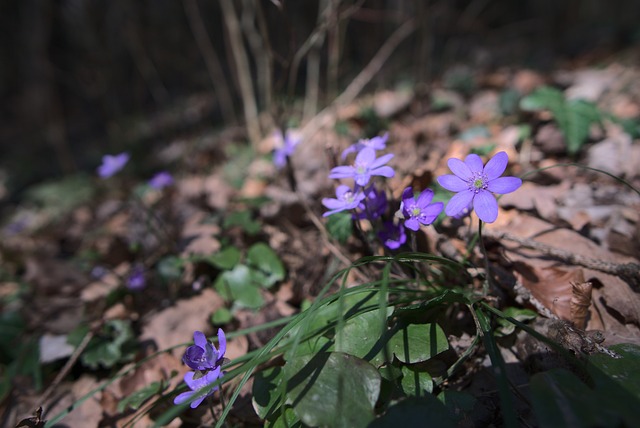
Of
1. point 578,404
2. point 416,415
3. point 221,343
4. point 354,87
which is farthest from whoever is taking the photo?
point 354,87

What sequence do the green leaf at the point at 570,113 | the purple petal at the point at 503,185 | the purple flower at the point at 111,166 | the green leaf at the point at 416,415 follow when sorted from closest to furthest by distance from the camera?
the green leaf at the point at 416,415 → the purple petal at the point at 503,185 → the green leaf at the point at 570,113 → the purple flower at the point at 111,166

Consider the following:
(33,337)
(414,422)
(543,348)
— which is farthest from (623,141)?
(33,337)

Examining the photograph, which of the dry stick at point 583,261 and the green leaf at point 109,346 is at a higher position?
the dry stick at point 583,261

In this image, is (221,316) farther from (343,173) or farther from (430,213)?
(430,213)

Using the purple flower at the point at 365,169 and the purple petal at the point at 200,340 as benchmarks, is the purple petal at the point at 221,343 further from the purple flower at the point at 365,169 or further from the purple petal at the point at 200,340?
the purple flower at the point at 365,169

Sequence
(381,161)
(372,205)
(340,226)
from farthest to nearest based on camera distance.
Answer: (340,226)
(372,205)
(381,161)

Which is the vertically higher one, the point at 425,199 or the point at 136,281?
the point at 425,199

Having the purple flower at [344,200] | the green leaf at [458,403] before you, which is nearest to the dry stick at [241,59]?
the purple flower at [344,200]

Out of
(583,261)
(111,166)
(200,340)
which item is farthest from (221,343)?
(111,166)
